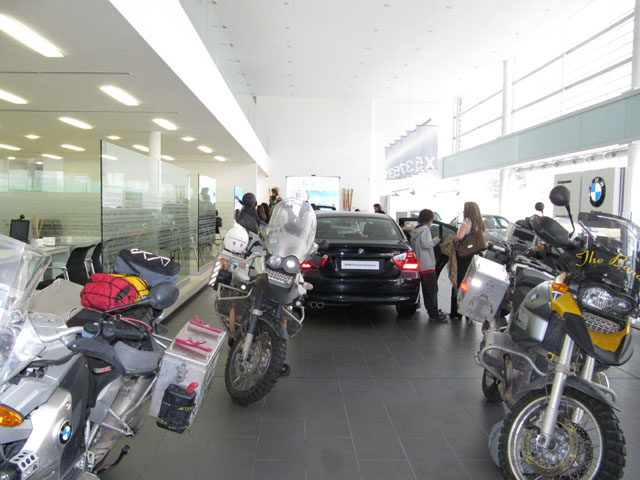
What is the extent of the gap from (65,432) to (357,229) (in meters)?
4.73

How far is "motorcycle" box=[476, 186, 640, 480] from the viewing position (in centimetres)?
200

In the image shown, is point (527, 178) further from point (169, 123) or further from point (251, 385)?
point (251, 385)

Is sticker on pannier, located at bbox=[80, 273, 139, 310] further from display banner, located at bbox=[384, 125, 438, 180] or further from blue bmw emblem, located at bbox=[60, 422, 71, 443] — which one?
display banner, located at bbox=[384, 125, 438, 180]

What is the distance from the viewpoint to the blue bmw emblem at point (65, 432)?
152cm

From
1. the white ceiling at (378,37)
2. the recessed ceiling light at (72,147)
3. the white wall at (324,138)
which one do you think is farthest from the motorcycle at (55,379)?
the white wall at (324,138)

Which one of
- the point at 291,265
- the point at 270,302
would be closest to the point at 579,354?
the point at 291,265

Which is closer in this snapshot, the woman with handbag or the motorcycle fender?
the motorcycle fender

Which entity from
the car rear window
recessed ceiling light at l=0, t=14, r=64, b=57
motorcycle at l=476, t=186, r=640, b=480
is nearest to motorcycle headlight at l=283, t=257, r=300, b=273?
motorcycle at l=476, t=186, r=640, b=480

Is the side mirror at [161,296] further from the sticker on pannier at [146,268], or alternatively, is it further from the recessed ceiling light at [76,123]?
the recessed ceiling light at [76,123]

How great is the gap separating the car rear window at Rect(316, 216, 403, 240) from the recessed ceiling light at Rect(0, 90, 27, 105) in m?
5.66

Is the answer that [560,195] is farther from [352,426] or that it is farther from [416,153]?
[416,153]

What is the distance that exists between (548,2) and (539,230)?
1315 cm

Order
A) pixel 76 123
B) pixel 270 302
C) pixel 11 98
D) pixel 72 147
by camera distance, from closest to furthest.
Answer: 1. pixel 270 302
2. pixel 11 98
3. pixel 76 123
4. pixel 72 147

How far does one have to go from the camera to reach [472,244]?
571cm
